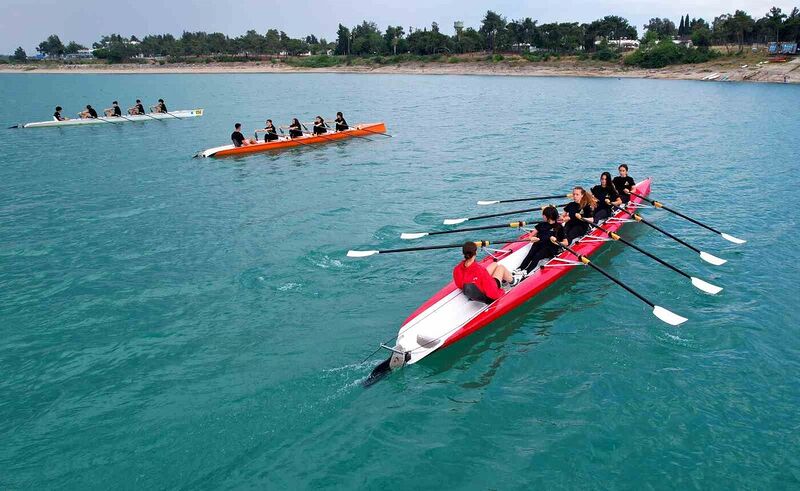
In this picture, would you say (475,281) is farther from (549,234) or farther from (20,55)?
(20,55)

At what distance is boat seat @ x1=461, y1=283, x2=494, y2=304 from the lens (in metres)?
10.3

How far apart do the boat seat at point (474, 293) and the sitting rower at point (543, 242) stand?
2.05 metres

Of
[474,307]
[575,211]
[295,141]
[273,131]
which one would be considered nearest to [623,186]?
[575,211]

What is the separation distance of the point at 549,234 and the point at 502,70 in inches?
4166

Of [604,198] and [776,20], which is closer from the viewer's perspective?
[604,198]

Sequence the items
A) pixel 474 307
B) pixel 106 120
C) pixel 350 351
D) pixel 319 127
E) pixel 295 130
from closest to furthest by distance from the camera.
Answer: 1. pixel 350 351
2. pixel 474 307
3. pixel 295 130
4. pixel 319 127
5. pixel 106 120

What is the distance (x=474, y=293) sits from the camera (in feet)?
34.1

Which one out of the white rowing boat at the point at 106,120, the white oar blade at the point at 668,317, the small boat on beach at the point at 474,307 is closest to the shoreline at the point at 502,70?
the white rowing boat at the point at 106,120

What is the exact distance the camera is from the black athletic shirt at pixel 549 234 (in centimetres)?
1218

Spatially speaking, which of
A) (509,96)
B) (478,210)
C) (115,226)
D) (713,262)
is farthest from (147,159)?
(509,96)

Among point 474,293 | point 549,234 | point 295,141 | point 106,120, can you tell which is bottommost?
point 474,293

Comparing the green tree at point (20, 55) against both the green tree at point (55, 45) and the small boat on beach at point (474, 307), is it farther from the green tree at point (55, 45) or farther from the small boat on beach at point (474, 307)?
the small boat on beach at point (474, 307)

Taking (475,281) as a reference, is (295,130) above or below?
above

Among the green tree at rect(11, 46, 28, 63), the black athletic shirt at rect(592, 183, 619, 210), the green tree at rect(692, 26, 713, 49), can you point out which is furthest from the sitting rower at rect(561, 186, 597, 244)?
the green tree at rect(11, 46, 28, 63)
